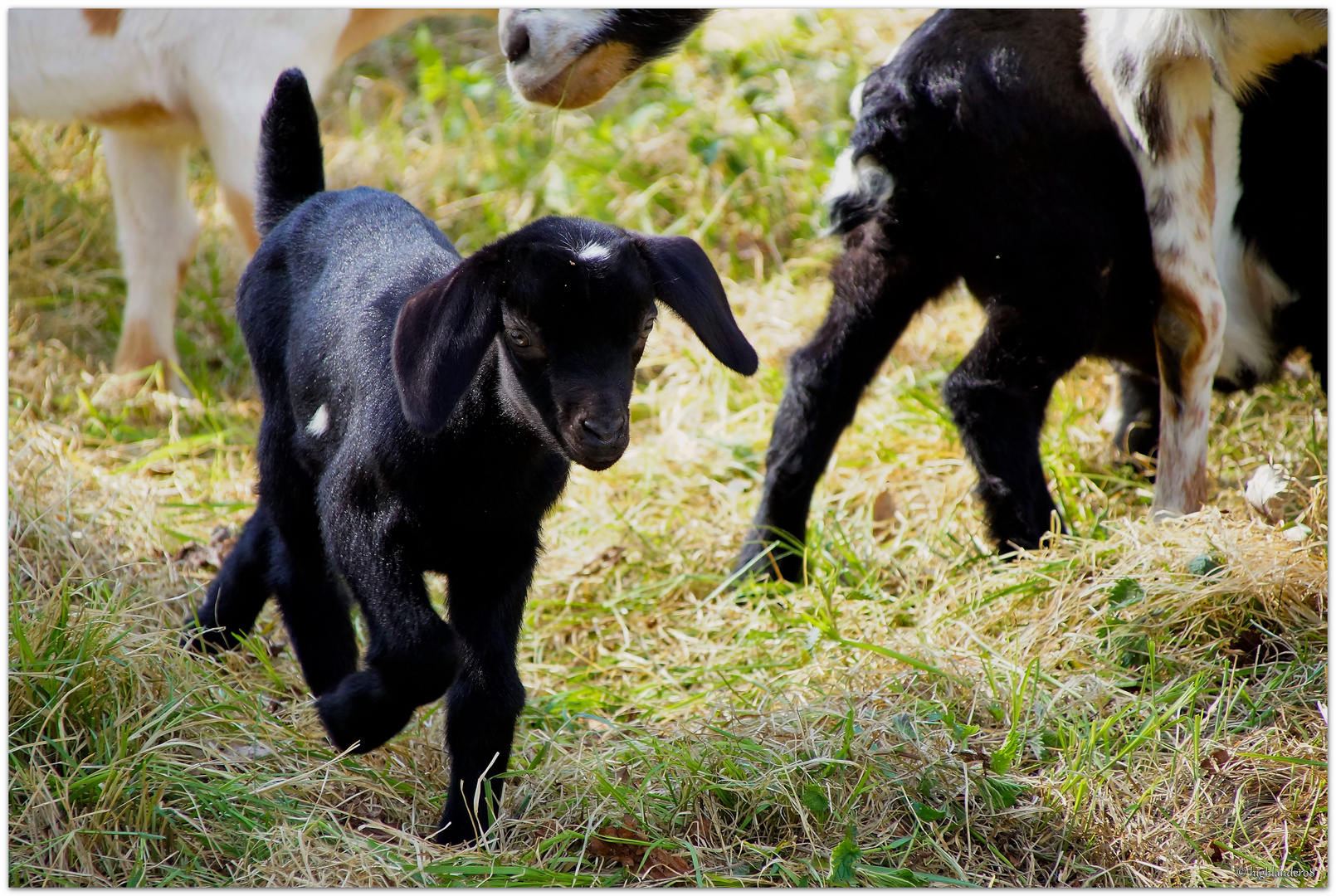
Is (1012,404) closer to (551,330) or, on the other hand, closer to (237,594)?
(551,330)

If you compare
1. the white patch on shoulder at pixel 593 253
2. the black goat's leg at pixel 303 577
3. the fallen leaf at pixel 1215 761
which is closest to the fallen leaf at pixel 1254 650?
the fallen leaf at pixel 1215 761

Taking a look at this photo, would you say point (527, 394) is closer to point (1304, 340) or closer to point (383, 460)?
point (383, 460)

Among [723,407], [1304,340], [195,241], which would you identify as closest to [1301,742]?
[1304,340]

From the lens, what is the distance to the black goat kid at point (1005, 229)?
3436 mm

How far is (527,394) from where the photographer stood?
7.80ft

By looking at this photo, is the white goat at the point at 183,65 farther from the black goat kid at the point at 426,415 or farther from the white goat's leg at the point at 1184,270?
the white goat's leg at the point at 1184,270

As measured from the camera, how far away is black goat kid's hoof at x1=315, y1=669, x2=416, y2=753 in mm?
2561

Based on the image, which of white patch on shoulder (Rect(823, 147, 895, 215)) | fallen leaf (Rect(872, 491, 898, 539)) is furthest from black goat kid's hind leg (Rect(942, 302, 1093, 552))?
fallen leaf (Rect(872, 491, 898, 539))

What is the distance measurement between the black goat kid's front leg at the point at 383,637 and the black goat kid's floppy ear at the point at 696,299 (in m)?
0.69

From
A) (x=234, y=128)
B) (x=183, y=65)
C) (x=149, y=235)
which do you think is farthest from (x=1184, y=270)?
(x=149, y=235)

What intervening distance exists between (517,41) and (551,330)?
1654 mm

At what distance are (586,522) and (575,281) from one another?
6.85ft

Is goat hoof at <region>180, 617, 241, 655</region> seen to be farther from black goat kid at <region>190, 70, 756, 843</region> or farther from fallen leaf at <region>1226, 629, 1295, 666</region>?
fallen leaf at <region>1226, 629, 1295, 666</region>

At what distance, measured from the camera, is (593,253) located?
7.57 ft
